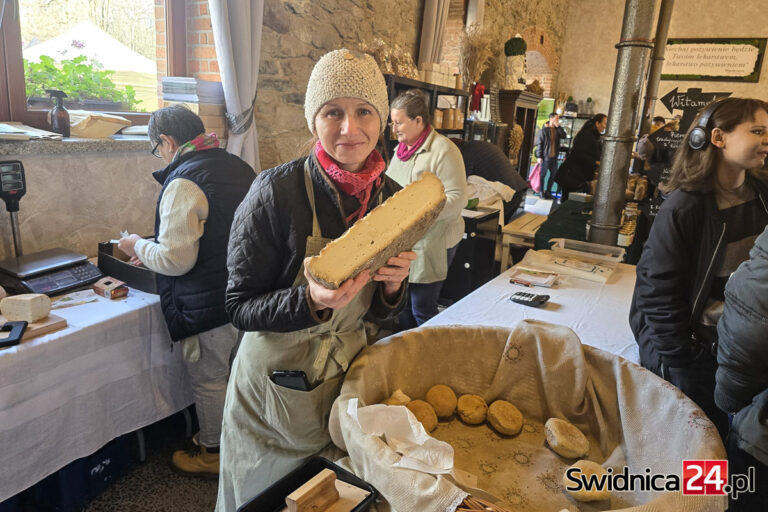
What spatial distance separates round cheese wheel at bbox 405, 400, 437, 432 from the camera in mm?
1214

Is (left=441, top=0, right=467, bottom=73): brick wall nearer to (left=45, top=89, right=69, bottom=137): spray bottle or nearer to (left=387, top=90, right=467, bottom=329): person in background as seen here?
(left=387, top=90, right=467, bottom=329): person in background

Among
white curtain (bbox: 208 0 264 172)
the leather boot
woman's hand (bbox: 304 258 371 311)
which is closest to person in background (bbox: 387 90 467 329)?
white curtain (bbox: 208 0 264 172)

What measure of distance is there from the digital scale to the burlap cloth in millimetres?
1501

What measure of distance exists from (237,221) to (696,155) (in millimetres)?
1534

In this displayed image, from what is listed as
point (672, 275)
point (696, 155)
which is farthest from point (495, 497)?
point (696, 155)

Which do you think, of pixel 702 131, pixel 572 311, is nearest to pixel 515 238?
pixel 572 311

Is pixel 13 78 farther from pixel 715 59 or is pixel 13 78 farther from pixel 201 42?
pixel 715 59

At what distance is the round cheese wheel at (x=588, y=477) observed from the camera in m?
1.04

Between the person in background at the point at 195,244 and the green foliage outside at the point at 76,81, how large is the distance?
3.13 feet

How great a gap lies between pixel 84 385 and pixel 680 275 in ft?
6.91

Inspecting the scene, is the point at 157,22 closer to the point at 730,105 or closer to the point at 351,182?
the point at 351,182

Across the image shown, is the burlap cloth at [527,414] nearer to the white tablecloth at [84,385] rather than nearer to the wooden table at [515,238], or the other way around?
the white tablecloth at [84,385]

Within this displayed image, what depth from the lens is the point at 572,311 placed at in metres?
2.09

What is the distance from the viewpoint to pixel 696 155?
1.69 metres
